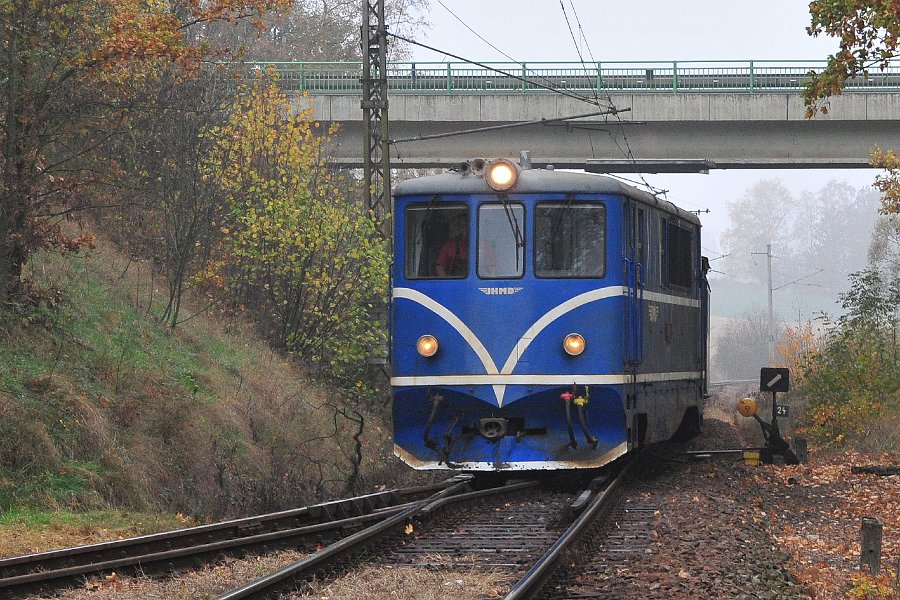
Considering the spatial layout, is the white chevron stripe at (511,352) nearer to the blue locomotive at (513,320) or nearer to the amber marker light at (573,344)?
the blue locomotive at (513,320)

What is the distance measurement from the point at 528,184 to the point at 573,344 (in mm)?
1648

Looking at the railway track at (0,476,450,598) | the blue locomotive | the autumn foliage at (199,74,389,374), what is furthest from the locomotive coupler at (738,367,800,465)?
the railway track at (0,476,450,598)

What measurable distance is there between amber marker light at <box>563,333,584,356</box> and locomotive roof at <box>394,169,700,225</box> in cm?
146

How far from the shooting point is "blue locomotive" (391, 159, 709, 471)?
12477 mm

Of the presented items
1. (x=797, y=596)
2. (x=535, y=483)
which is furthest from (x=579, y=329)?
(x=797, y=596)

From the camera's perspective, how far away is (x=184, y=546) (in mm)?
9547

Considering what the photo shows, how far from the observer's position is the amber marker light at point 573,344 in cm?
1244

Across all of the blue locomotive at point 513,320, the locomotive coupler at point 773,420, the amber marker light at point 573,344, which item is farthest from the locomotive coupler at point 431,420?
the locomotive coupler at point 773,420

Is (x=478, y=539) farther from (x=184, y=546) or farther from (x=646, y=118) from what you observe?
(x=646, y=118)

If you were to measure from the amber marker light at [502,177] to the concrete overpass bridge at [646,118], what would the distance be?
21.7 meters

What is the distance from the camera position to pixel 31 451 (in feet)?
40.7

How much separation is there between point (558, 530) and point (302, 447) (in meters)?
7.48

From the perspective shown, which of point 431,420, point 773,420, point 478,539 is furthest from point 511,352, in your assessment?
point 773,420

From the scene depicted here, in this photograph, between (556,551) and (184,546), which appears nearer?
(556,551)
